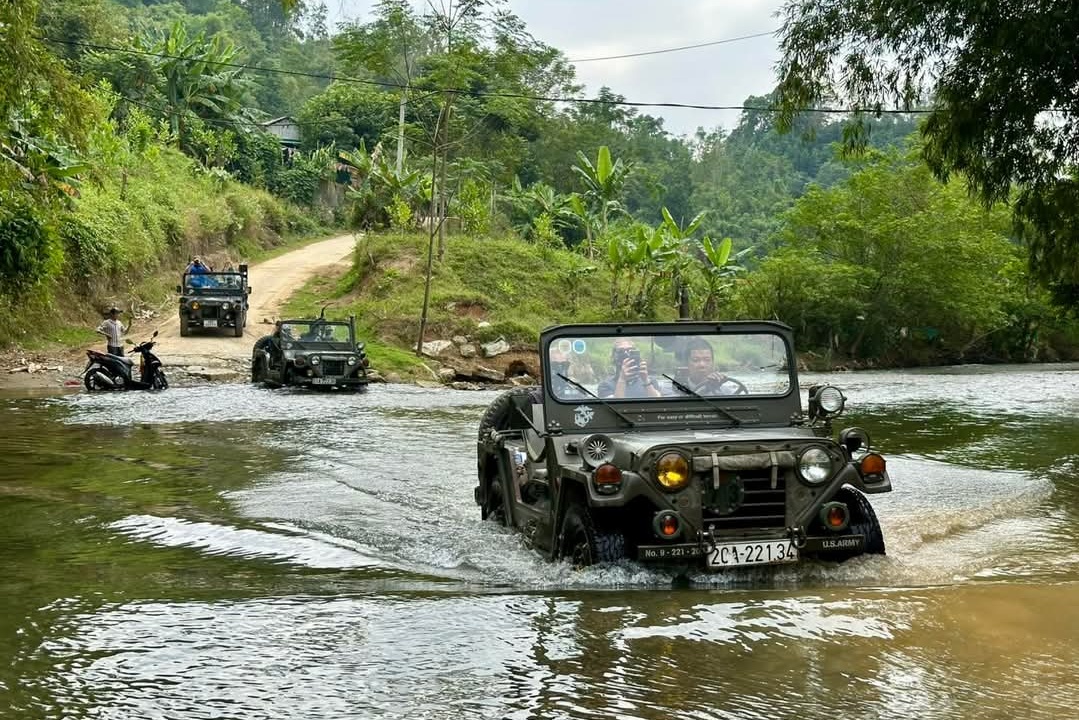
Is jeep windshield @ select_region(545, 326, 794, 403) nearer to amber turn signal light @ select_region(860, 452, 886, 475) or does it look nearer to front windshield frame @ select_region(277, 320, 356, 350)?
amber turn signal light @ select_region(860, 452, 886, 475)

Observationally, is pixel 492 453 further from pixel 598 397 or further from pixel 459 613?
pixel 459 613

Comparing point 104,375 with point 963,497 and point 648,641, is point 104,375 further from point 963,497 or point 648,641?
point 648,641

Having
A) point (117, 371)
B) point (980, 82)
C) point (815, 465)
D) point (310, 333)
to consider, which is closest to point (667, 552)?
point (815, 465)

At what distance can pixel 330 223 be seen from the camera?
55.9 metres

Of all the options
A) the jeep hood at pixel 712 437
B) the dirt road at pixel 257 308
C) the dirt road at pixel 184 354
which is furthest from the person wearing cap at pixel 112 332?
the jeep hood at pixel 712 437

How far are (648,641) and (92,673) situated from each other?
2554mm

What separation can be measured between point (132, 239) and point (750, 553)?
95.9 feet

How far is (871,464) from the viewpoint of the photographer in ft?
22.7

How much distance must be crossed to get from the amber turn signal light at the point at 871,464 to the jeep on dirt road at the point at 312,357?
1724 cm

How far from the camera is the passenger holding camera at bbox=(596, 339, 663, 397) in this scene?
777cm

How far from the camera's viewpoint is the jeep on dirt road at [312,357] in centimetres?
2302

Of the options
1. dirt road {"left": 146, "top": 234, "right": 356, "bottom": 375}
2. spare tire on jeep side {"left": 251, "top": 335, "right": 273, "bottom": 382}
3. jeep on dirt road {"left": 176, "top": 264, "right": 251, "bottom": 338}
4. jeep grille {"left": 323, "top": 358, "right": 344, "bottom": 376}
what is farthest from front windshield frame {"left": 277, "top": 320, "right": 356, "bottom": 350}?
jeep on dirt road {"left": 176, "top": 264, "right": 251, "bottom": 338}

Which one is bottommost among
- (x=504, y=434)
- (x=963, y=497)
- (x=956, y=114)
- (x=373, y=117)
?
(x=963, y=497)

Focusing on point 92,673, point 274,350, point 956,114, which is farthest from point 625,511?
point 274,350
